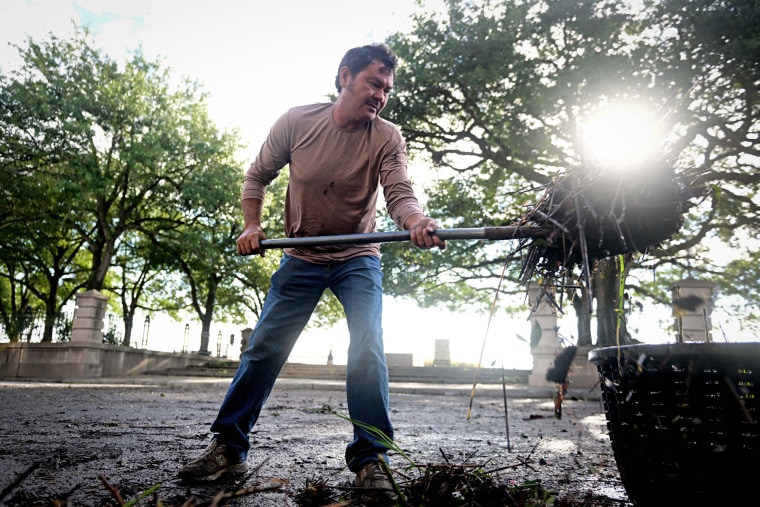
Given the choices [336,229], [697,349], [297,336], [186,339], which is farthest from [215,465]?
[186,339]

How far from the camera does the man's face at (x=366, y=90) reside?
280 centimetres

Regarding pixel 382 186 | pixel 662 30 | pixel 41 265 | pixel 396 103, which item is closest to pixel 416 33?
pixel 396 103

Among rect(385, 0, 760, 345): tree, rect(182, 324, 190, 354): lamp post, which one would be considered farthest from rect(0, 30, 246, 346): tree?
rect(385, 0, 760, 345): tree

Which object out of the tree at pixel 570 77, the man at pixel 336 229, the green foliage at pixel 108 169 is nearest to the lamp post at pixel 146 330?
the green foliage at pixel 108 169

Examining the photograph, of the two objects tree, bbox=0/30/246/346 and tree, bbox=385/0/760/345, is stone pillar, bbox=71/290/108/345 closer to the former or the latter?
tree, bbox=0/30/246/346

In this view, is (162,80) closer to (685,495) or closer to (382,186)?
(382,186)

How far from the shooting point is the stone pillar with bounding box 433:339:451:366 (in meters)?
30.4

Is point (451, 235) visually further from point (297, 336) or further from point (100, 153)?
point (100, 153)

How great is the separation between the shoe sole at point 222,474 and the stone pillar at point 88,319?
1605cm

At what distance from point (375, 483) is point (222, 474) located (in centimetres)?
79

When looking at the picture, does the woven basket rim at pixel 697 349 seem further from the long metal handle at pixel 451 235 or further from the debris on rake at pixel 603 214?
the long metal handle at pixel 451 235

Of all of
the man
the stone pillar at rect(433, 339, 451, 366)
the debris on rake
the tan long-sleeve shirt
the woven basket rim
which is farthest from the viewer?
the stone pillar at rect(433, 339, 451, 366)

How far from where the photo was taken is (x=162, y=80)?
856 inches

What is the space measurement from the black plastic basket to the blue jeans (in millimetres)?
1114
